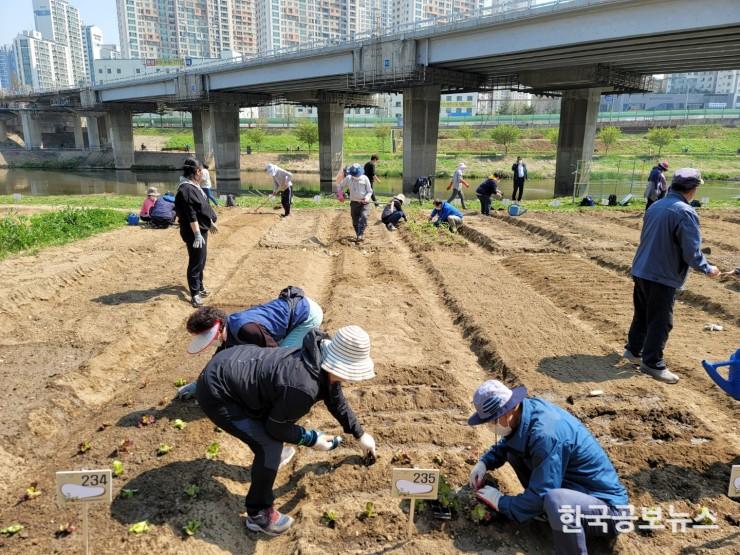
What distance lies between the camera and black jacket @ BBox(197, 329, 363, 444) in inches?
118

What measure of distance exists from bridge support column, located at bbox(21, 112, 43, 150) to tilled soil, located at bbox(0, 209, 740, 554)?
68425 millimetres

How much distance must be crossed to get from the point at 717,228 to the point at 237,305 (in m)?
13.0

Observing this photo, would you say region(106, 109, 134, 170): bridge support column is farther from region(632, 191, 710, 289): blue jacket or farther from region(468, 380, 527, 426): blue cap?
region(468, 380, 527, 426): blue cap

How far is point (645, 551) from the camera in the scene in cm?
313

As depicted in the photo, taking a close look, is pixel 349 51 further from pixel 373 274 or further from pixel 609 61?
pixel 373 274

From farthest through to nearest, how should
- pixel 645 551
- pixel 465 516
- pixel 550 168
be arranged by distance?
pixel 550 168 < pixel 465 516 < pixel 645 551

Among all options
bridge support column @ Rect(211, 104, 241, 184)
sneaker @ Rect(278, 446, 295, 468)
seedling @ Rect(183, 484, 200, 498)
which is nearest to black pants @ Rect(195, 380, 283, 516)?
seedling @ Rect(183, 484, 200, 498)

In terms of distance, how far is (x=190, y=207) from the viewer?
7332 millimetres

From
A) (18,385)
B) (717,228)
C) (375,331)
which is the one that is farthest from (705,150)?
(18,385)

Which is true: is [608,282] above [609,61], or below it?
below

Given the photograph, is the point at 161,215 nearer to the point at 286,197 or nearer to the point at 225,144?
the point at 286,197

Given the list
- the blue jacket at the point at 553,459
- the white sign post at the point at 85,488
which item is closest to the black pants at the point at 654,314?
the blue jacket at the point at 553,459

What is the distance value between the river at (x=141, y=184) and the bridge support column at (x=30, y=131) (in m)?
17.9

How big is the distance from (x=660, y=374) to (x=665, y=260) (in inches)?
46.9
